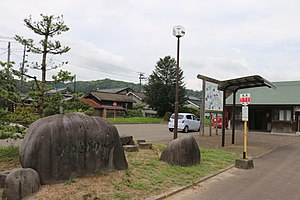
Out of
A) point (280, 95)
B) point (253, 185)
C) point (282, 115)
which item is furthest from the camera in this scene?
point (280, 95)

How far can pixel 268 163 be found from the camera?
9250mm

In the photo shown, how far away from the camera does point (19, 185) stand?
14.4 ft

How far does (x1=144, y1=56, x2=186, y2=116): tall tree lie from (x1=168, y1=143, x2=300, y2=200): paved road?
31.8m

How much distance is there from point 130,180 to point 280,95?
71.1 feet

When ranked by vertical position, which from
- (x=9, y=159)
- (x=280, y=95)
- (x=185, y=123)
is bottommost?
(x=9, y=159)

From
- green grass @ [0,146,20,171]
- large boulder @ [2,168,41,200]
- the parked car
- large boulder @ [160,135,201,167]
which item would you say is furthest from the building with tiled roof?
large boulder @ [2,168,41,200]

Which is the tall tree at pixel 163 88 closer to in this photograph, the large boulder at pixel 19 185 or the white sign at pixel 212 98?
the white sign at pixel 212 98

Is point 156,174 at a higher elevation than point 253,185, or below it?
higher

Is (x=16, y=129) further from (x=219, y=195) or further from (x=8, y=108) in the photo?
(x=219, y=195)

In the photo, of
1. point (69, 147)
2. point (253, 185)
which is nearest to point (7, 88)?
point (69, 147)

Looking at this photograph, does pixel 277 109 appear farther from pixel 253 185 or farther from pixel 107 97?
pixel 107 97

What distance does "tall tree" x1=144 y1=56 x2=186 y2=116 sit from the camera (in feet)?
134

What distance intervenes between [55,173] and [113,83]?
9170cm

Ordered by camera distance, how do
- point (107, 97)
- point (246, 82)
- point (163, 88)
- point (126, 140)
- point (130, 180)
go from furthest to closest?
point (107, 97) → point (163, 88) → point (246, 82) → point (126, 140) → point (130, 180)
